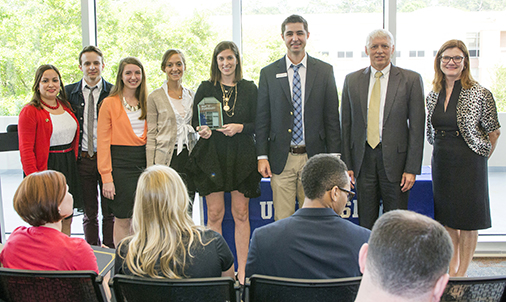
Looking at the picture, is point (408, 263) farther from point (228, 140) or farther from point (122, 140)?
point (122, 140)

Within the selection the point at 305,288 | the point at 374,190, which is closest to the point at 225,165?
the point at 374,190

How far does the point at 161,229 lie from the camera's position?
5.37 feet

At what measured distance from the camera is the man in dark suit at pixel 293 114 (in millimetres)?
3002

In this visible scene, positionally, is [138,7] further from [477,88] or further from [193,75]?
[477,88]

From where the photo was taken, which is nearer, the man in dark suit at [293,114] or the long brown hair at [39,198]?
the long brown hair at [39,198]

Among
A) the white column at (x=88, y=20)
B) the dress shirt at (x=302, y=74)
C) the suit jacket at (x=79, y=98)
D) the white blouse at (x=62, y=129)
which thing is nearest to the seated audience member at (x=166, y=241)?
the dress shirt at (x=302, y=74)

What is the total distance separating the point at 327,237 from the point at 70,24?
3.96m

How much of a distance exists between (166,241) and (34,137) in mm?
2145

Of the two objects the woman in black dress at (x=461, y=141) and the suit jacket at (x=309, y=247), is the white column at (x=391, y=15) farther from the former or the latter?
the suit jacket at (x=309, y=247)

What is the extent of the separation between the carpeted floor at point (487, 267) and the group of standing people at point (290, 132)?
1.89 feet

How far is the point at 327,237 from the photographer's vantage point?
5.30 ft

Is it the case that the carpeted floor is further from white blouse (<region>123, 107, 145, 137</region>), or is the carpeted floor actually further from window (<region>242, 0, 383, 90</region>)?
white blouse (<region>123, 107, 145, 137</region>)

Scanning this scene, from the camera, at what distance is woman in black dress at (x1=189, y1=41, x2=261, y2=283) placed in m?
3.08

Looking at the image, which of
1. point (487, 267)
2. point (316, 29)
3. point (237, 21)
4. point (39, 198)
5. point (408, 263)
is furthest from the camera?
point (316, 29)
